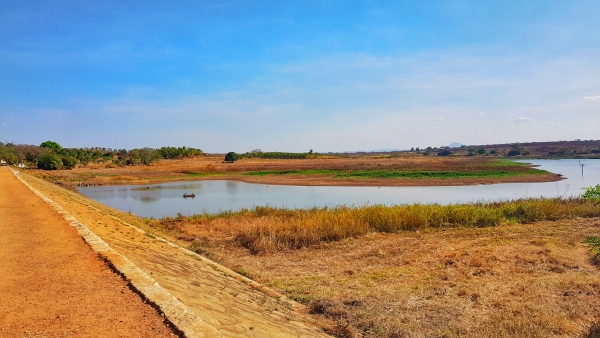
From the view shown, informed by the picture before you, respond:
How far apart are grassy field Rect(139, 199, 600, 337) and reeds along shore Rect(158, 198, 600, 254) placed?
1.5 inches

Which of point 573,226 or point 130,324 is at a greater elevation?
point 130,324

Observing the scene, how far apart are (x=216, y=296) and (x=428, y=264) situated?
204 inches

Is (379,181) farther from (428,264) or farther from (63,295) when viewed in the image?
(63,295)

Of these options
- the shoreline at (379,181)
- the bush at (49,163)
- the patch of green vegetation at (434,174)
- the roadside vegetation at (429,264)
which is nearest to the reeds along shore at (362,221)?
the roadside vegetation at (429,264)

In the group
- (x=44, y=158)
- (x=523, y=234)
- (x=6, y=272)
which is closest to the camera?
(x=6, y=272)

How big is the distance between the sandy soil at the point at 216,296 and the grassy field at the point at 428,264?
63cm

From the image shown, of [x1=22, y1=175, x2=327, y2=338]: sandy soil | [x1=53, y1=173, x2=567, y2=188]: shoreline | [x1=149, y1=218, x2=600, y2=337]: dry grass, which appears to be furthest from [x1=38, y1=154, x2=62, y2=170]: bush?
[x1=22, y1=175, x2=327, y2=338]: sandy soil

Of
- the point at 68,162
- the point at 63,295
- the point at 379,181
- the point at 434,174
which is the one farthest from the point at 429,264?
the point at 68,162

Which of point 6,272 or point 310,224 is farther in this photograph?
point 310,224

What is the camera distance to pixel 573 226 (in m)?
13.0

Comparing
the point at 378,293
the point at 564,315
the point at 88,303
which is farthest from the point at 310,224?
the point at 88,303

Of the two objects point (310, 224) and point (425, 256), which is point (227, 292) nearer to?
point (425, 256)

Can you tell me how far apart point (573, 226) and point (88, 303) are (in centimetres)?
1391

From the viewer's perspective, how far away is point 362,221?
535 inches
